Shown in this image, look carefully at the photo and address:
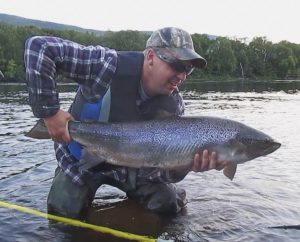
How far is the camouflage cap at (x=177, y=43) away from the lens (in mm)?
5074

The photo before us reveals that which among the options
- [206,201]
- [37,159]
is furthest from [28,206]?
[37,159]

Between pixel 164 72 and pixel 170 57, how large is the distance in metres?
0.19

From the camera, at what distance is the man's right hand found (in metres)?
5.02

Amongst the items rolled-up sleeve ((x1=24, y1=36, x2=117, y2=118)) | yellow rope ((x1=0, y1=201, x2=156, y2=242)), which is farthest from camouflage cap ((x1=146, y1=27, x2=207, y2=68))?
yellow rope ((x1=0, y1=201, x2=156, y2=242))

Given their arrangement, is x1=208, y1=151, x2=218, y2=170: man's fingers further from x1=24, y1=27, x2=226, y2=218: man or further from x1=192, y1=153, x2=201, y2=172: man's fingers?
x1=192, y1=153, x2=201, y2=172: man's fingers

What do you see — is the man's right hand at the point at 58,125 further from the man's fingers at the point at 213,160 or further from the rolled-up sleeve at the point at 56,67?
the man's fingers at the point at 213,160

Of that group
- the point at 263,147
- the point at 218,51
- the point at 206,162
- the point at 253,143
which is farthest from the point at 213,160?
the point at 218,51

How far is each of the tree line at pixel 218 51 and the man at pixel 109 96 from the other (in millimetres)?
88918

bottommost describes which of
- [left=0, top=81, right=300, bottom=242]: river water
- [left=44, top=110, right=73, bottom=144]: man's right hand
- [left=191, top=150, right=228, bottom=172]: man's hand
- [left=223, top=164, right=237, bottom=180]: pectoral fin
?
[left=0, top=81, right=300, bottom=242]: river water

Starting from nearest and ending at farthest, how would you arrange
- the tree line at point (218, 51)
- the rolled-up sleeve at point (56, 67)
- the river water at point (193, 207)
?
the rolled-up sleeve at point (56, 67) < the river water at point (193, 207) < the tree line at point (218, 51)

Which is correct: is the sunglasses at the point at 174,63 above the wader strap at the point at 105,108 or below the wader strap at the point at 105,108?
above

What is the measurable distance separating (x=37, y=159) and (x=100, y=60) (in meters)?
5.61

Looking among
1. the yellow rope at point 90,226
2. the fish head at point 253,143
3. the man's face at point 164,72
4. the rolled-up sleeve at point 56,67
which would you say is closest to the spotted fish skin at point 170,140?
the fish head at point 253,143

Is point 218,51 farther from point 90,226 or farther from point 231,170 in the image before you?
point 231,170
